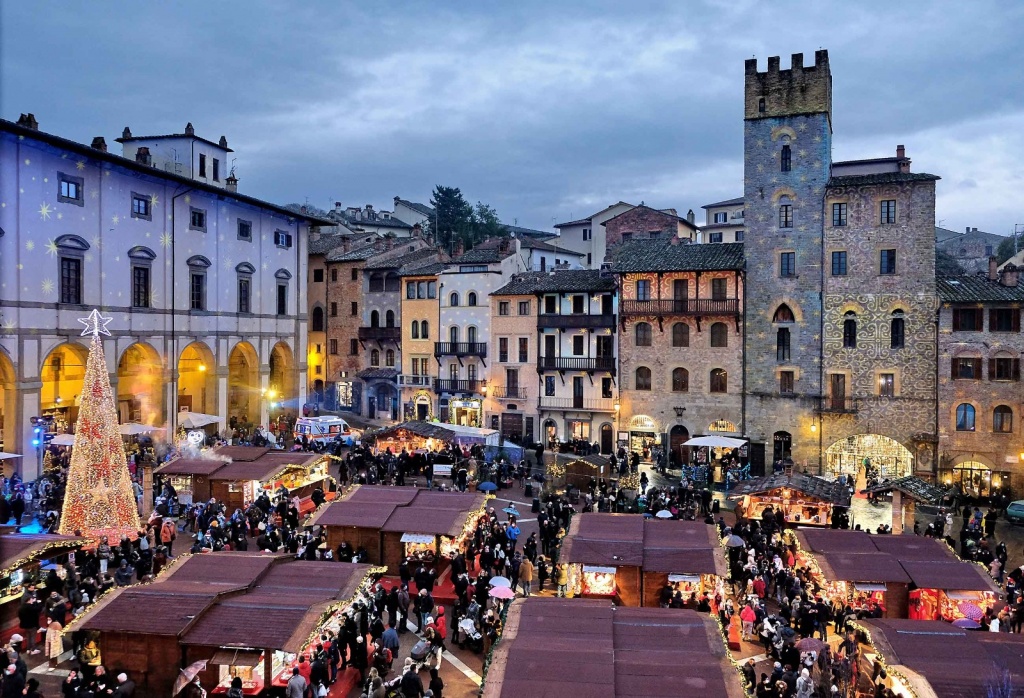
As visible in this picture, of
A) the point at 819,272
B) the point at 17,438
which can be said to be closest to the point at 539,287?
the point at 819,272

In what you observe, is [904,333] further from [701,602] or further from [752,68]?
[701,602]

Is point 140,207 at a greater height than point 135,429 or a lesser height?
greater

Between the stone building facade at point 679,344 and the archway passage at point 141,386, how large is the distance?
77.0 ft

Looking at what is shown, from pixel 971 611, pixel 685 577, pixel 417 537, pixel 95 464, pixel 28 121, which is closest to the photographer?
pixel 971 611

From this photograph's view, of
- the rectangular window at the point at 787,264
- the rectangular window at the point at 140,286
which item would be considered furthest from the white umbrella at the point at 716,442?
the rectangular window at the point at 140,286

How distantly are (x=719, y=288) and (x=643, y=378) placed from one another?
6104 millimetres

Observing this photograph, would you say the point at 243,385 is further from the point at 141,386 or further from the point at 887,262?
the point at 887,262

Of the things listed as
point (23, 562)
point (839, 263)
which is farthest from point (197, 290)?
point (839, 263)

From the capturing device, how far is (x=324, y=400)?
2140 inches

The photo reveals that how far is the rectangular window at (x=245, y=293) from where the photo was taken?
4591 centimetres

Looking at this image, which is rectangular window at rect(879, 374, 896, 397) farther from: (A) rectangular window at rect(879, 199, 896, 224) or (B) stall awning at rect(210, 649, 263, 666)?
(B) stall awning at rect(210, 649, 263, 666)

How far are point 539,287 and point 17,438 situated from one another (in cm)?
2575

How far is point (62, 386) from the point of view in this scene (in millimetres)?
39250

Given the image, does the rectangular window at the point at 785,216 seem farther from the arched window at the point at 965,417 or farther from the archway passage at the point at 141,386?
the archway passage at the point at 141,386
